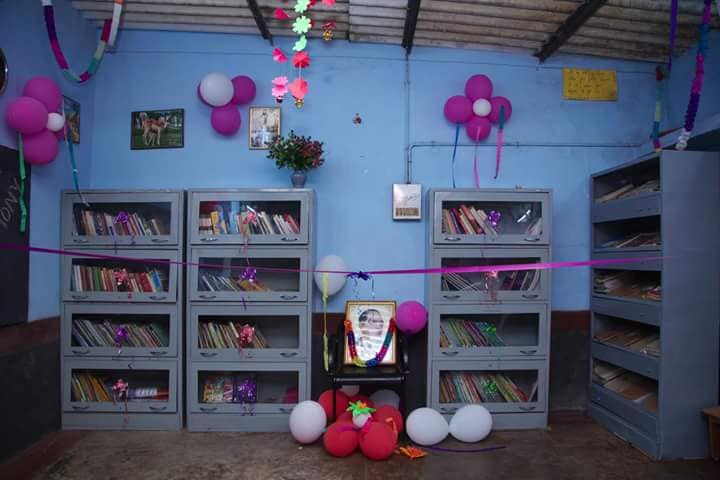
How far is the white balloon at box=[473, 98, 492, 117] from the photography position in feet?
12.0

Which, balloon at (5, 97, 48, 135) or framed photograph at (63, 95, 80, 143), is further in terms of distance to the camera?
framed photograph at (63, 95, 80, 143)

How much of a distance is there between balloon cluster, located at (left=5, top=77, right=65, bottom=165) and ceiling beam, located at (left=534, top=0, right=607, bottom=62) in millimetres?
3611

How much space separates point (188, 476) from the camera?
2.75 metres

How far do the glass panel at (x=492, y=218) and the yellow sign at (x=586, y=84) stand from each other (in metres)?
1.11

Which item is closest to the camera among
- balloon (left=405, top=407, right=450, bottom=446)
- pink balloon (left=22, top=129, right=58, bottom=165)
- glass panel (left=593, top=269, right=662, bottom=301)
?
pink balloon (left=22, top=129, right=58, bottom=165)

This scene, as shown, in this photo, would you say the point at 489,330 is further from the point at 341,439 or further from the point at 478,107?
the point at 478,107

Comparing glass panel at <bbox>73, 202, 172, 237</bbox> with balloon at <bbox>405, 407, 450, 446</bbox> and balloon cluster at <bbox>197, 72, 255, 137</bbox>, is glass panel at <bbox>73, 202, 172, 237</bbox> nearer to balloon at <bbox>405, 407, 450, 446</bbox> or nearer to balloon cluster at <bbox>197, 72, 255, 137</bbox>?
balloon cluster at <bbox>197, 72, 255, 137</bbox>

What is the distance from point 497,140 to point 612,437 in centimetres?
240

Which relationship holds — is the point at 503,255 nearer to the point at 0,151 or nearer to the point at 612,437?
the point at 612,437

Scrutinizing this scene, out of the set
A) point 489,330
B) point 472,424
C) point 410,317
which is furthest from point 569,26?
point 472,424

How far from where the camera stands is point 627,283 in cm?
358

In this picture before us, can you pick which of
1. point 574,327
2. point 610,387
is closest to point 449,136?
point 574,327

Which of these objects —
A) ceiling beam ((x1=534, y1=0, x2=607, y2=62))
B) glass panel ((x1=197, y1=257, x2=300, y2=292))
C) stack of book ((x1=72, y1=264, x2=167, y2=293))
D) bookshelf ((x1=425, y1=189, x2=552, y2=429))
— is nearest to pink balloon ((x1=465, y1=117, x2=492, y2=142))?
bookshelf ((x1=425, y1=189, x2=552, y2=429))

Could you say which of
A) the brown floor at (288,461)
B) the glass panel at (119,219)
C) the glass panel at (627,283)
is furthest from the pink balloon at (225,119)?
the glass panel at (627,283)
